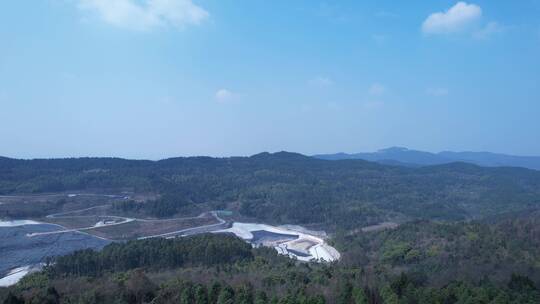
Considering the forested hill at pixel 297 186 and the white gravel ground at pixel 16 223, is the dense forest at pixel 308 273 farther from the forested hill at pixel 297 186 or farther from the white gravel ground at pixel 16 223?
the white gravel ground at pixel 16 223

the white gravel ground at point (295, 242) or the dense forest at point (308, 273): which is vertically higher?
the dense forest at point (308, 273)

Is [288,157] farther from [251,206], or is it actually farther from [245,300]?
[245,300]

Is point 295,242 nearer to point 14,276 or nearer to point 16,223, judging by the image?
point 14,276

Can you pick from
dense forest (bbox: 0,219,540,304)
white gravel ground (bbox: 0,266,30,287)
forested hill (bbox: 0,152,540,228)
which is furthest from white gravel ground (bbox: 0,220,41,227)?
dense forest (bbox: 0,219,540,304)

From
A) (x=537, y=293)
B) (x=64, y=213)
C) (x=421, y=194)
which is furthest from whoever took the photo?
(x=421, y=194)

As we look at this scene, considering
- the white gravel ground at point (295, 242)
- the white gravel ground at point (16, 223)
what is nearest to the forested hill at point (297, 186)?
the white gravel ground at point (295, 242)

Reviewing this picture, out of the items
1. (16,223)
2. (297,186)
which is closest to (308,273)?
(16,223)

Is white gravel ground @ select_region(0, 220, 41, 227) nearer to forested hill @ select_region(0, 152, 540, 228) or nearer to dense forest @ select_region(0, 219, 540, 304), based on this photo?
forested hill @ select_region(0, 152, 540, 228)

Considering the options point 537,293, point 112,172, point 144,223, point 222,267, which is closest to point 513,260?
point 537,293
